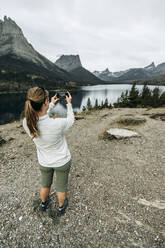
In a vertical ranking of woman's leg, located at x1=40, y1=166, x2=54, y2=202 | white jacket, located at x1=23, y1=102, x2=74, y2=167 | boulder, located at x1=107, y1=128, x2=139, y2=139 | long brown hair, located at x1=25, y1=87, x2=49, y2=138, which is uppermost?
long brown hair, located at x1=25, y1=87, x2=49, y2=138

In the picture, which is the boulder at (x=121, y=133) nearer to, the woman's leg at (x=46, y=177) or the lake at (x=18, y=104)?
the woman's leg at (x=46, y=177)

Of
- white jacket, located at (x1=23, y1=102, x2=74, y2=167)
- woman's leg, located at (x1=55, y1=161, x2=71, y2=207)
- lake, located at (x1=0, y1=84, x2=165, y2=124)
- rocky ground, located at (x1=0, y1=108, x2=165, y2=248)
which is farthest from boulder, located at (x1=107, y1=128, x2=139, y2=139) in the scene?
lake, located at (x1=0, y1=84, x2=165, y2=124)

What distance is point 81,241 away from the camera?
→ 2.32 m

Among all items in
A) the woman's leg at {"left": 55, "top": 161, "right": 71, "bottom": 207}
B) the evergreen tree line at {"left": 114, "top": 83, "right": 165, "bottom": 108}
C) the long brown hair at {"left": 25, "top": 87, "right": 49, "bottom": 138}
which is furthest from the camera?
the evergreen tree line at {"left": 114, "top": 83, "right": 165, "bottom": 108}

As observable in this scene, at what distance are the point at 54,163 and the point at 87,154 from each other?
374 centimetres

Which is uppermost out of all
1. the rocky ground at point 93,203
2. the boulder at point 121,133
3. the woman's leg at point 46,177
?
the woman's leg at point 46,177

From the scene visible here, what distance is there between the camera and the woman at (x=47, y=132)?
5.44 ft

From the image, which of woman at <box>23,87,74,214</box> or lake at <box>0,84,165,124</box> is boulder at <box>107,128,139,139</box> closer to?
woman at <box>23,87,74,214</box>

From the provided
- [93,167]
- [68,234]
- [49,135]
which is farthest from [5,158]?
[49,135]

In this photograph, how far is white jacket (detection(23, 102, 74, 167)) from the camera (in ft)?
5.71

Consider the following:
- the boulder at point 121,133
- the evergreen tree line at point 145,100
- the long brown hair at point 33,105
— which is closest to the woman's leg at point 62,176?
the long brown hair at point 33,105

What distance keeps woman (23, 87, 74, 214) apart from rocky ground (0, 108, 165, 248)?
880mm

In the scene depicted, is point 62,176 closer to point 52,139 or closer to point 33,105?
point 52,139

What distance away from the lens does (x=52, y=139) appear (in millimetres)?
1850
